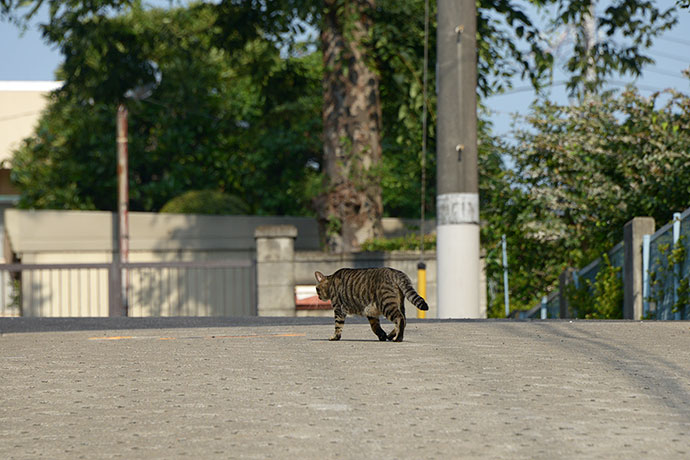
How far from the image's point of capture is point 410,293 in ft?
30.6

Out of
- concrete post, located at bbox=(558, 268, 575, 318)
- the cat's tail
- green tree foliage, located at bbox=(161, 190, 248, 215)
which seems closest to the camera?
the cat's tail

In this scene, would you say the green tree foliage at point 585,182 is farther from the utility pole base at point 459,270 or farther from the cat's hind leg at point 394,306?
the cat's hind leg at point 394,306

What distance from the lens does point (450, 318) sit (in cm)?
1457

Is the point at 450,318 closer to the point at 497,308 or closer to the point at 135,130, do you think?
the point at 497,308

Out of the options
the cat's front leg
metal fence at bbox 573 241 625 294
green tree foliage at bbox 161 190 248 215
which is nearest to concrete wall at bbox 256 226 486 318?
metal fence at bbox 573 241 625 294

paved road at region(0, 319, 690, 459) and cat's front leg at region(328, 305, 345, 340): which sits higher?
cat's front leg at region(328, 305, 345, 340)

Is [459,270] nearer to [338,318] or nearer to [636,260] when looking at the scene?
[636,260]

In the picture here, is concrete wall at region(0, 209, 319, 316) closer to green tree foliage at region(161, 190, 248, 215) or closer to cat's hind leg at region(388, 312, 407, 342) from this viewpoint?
green tree foliage at region(161, 190, 248, 215)

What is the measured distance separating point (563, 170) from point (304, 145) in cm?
1333

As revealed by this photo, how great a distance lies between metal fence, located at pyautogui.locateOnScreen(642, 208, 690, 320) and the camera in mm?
15078

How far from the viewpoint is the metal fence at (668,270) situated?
1508cm

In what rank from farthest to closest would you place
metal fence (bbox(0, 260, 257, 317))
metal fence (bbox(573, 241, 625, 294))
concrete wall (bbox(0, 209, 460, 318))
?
metal fence (bbox(0, 260, 257, 317))
concrete wall (bbox(0, 209, 460, 318))
metal fence (bbox(573, 241, 625, 294))

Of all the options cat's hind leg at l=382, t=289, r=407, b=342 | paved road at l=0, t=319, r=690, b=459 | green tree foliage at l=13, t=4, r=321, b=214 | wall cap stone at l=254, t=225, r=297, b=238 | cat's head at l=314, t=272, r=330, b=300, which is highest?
green tree foliage at l=13, t=4, r=321, b=214

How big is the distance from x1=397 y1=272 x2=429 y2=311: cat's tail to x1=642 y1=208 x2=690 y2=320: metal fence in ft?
21.5
